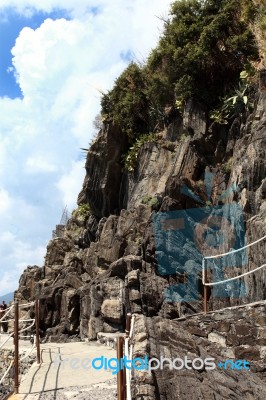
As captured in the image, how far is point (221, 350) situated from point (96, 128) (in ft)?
72.4

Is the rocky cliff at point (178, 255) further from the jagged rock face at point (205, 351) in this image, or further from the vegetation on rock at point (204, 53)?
the vegetation on rock at point (204, 53)

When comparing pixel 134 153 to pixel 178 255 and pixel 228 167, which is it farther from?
pixel 178 255

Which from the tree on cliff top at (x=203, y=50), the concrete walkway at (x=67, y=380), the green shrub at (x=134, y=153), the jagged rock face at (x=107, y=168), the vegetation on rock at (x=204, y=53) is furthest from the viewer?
the jagged rock face at (x=107, y=168)

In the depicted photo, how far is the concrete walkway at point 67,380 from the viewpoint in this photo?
5586mm

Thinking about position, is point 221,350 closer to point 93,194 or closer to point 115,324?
point 115,324

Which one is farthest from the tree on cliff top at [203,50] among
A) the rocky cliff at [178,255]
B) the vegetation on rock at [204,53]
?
the rocky cliff at [178,255]

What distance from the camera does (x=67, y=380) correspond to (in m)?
6.46

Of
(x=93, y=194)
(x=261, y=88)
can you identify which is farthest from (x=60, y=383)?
(x=93, y=194)

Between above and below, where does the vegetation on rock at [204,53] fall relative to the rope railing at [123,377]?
above

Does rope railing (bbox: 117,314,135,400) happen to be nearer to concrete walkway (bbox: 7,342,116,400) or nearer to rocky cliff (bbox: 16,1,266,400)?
rocky cliff (bbox: 16,1,266,400)

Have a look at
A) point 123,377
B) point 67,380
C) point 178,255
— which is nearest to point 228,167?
point 178,255

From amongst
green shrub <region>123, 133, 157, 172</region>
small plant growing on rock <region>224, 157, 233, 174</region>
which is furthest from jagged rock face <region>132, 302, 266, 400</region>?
green shrub <region>123, 133, 157, 172</region>

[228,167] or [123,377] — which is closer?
[123,377]

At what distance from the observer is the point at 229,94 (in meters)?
15.6
